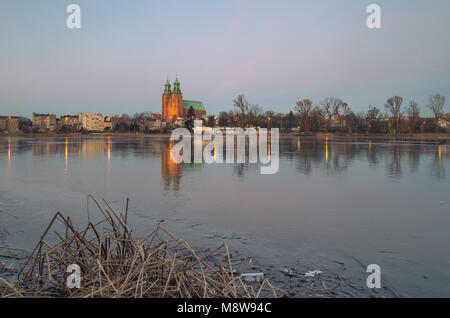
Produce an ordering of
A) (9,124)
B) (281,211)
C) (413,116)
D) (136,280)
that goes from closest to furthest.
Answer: (136,280), (281,211), (413,116), (9,124)

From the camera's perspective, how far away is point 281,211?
9008mm

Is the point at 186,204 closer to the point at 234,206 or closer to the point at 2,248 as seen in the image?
the point at 234,206

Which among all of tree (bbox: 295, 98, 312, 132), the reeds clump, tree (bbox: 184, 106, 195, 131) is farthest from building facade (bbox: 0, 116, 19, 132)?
the reeds clump

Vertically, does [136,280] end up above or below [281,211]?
above

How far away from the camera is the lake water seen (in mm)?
5891

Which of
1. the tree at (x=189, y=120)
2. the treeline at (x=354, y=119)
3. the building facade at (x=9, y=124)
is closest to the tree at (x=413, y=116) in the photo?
the treeline at (x=354, y=119)

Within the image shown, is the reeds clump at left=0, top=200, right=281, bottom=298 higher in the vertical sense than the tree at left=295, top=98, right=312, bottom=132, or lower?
lower

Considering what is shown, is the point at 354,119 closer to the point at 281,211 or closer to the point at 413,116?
the point at 413,116

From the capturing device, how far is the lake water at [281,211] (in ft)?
19.3

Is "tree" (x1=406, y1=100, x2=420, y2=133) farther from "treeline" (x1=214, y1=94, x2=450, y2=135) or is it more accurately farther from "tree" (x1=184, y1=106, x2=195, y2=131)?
"tree" (x1=184, y1=106, x2=195, y2=131)

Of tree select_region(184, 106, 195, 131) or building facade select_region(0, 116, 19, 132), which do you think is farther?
building facade select_region(0, 116, 19, 132)

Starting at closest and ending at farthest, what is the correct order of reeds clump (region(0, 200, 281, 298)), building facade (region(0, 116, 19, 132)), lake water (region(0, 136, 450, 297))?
reeds clump (region(0, 200, 281, 298)) → lake water (region(0, 136, 450, 297)) → building facade (region(0, 116, 19, 132))

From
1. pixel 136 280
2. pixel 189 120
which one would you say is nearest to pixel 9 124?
pixel 189 120
